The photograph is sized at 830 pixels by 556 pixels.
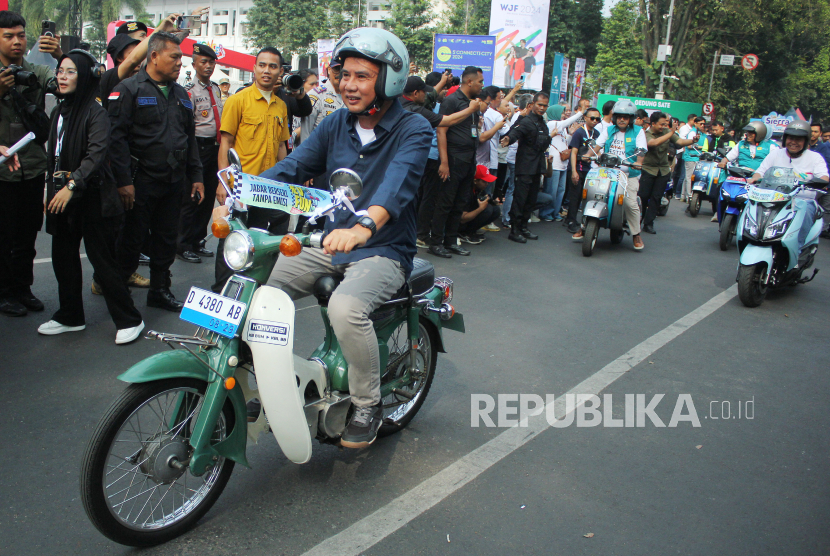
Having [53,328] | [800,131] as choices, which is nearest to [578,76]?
[800,131]

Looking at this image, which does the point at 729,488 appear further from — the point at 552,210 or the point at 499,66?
the point at 499,66

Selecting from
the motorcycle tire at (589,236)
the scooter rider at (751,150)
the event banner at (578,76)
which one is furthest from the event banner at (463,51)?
the motorcycle tire at (589,236)

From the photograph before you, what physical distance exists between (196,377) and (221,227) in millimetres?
578

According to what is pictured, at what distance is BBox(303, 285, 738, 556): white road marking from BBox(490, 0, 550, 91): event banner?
2974cm

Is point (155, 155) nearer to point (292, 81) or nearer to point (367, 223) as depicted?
point (292, 81)

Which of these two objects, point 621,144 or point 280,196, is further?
point 621,144

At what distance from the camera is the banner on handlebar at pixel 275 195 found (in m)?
2.50

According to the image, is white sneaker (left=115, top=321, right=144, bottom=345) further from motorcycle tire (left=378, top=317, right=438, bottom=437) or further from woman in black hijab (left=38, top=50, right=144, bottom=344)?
motorcycle tire (left=378, top=317, right=438, bottom=437)

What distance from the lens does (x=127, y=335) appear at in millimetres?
4762

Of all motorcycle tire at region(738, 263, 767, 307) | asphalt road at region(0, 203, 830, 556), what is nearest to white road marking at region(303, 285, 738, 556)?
asphalt road at region(0, 203, 830, 556)

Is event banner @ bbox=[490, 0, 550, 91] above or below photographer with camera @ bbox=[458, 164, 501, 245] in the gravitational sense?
above

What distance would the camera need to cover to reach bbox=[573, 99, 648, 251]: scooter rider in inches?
377

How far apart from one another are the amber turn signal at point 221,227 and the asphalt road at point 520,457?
3.99 ft

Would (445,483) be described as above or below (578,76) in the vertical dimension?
below
